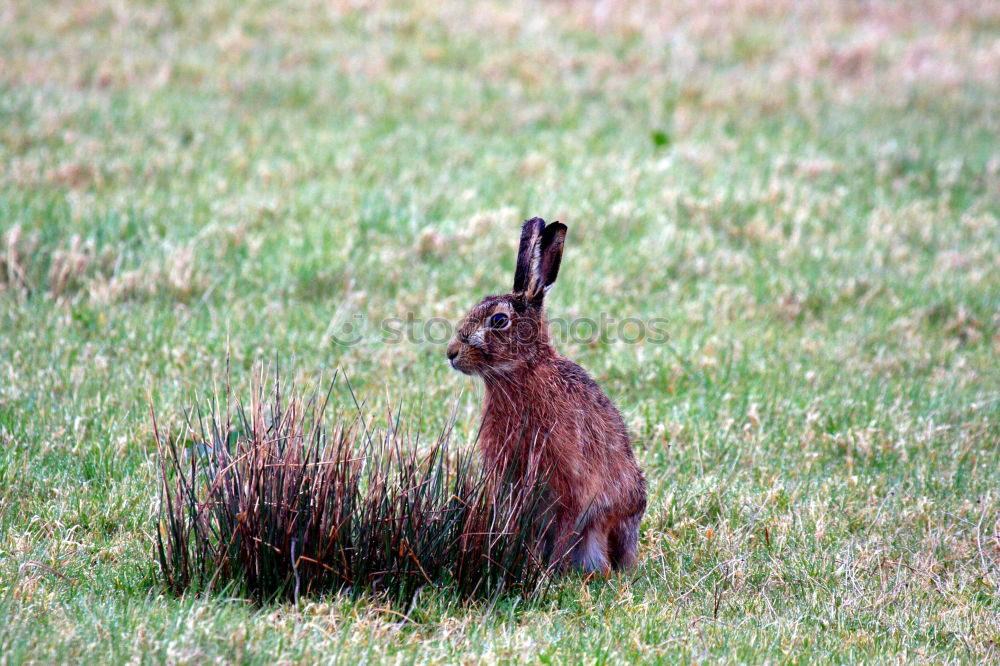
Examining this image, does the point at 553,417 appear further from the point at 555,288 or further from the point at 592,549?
the point at 555,288

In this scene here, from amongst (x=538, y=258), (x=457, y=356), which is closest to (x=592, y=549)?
(x=457, y=356)

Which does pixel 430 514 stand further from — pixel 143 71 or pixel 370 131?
pixel 143 71

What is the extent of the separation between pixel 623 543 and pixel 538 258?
1.34m

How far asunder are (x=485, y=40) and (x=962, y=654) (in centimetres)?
1273

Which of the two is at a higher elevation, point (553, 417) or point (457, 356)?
point (457, 356)

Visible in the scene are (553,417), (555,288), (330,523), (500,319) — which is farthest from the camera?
(555,288)

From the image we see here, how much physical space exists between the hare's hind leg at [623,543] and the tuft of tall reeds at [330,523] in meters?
0.43

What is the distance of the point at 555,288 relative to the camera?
8.59m

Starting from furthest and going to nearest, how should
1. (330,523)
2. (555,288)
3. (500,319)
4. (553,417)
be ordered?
(555,288), (500,319), (553,417), (330,523)

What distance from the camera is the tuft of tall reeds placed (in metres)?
4.27

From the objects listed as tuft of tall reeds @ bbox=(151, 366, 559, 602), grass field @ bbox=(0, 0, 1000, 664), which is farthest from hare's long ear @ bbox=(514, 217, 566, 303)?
grass field @ bbox=(0, 0, 1000, 664)

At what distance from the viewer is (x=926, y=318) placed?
8445 millimetres

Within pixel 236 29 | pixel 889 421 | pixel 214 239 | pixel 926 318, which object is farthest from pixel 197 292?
pixel 236 29

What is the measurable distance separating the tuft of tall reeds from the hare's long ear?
0.89 metres
